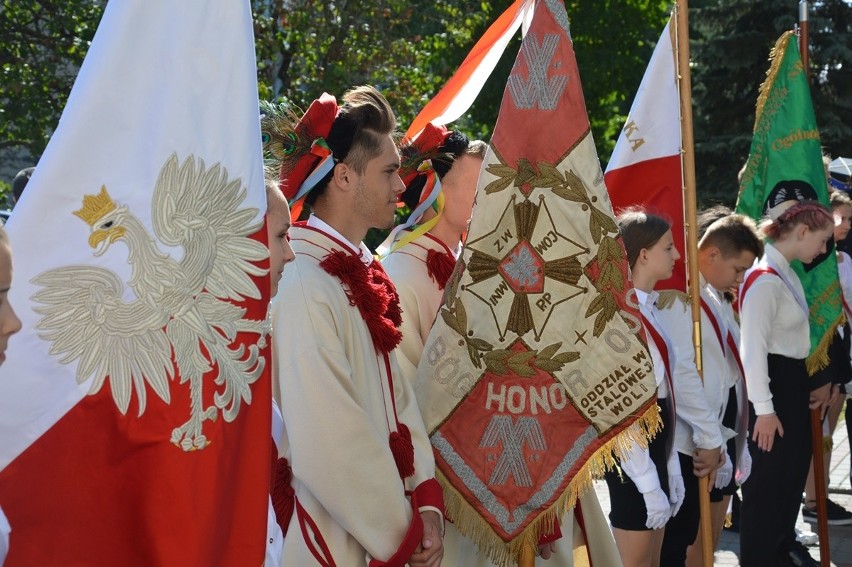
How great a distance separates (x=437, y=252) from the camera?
4512mm

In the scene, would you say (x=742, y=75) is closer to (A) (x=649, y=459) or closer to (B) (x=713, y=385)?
(B) (x=713, y=385)

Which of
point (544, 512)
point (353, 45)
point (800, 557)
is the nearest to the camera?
point (544, 512)

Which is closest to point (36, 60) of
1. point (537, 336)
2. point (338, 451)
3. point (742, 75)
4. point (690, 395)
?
point (690, 395)

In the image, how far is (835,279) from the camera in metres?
6.77

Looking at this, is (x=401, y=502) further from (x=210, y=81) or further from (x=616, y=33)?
(x=616, y=33)

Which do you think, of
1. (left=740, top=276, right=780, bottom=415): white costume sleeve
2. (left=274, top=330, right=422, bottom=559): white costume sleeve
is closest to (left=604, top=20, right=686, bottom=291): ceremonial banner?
(left=740, top=276, right=780, bottom=415): white costume sleeve

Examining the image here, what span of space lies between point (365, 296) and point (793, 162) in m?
4.18

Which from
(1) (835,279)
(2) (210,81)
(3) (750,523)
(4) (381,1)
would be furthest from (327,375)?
(4) (381,1)

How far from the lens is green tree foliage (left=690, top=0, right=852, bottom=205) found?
20.2m

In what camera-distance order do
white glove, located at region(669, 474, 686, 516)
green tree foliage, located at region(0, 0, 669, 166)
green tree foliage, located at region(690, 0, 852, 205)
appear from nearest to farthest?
white glove, located at region(669, 474, 686, 516), green tree foliage, located at region(0, 0, 669, 166), green tree foliage, located at region(690, 0, 852, 205)

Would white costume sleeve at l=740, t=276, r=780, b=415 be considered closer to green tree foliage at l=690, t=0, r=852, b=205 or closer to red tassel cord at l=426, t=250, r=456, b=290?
red tassel cord at l=426, t=250, r=456, b=290

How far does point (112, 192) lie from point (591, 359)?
83.5 inches

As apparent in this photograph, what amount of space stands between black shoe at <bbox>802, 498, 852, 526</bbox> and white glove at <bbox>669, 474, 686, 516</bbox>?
3.55 m

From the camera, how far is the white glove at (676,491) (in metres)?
4.96
